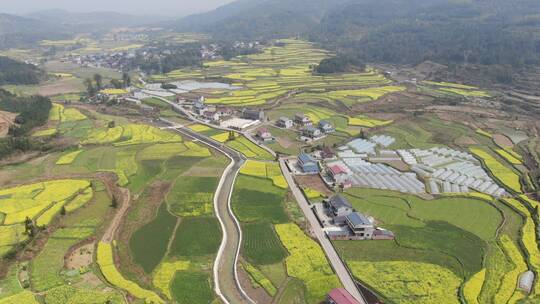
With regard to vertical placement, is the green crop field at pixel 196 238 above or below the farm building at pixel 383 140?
below

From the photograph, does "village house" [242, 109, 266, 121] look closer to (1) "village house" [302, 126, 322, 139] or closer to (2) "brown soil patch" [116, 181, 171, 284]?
(1) "village house" [302, 126, 322, 139]

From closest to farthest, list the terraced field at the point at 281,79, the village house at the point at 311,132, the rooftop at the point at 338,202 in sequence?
the rooftop at the point at 338,202
the village house at the point at 311,132
the terraced field at the point at 281,79

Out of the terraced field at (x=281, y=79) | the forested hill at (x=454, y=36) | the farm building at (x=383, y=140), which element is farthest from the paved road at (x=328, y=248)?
the forested hill at (x=454, y=36)

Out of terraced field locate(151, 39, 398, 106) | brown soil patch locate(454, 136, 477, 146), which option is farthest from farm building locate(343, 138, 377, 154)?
terraced field locate(151, 39, 398, 106)

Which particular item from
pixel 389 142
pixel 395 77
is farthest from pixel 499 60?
pixel 389 142

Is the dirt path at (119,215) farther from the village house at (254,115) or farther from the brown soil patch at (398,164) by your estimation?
the brown soil patch at (398,164)

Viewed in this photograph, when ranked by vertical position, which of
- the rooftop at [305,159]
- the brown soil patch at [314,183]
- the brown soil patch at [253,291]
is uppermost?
the rooftop at [305,159]

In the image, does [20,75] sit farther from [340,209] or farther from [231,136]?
[340,209]

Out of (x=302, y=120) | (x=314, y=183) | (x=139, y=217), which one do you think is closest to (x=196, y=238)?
(x=139, y=217)
